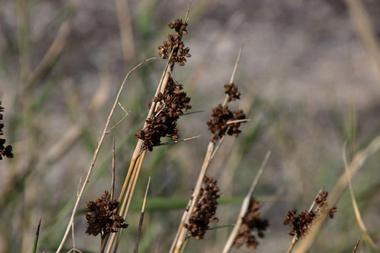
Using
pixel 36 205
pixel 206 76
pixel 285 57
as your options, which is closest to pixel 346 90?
pixel 285 57

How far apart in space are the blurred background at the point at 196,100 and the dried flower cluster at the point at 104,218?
532mm

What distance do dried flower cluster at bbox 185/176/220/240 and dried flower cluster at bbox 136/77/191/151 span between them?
75 mm

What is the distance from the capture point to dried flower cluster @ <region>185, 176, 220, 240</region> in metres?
0.91

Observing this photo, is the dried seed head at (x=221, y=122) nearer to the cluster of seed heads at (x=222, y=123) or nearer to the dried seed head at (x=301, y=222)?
the cluster of seed heads at (x=222, y=123)

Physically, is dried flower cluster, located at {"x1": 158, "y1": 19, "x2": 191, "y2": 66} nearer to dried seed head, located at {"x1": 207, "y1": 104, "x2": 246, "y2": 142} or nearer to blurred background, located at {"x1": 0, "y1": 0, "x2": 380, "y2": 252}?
dried seed head, located at {"x1": 207, "y1": 104, "x2": 246, "y2": 142}

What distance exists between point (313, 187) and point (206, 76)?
1.07 metres

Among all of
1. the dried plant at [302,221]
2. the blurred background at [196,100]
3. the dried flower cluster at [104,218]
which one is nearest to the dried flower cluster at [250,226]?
the dried plant at [302,221]

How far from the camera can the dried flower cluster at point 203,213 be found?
35.9 inches

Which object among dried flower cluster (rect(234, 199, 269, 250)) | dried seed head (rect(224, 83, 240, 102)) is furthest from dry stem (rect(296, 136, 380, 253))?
dried seed head (rect(224, 83, 240, 102))

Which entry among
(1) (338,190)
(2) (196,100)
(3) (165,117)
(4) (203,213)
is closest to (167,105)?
(3) (165,117)

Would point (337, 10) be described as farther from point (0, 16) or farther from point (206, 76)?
point (0, 16)

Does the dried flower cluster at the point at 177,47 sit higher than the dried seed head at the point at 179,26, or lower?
lower

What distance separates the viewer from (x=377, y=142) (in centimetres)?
125

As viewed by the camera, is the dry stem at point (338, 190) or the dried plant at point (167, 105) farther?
the dry stem at point (338, 190)
